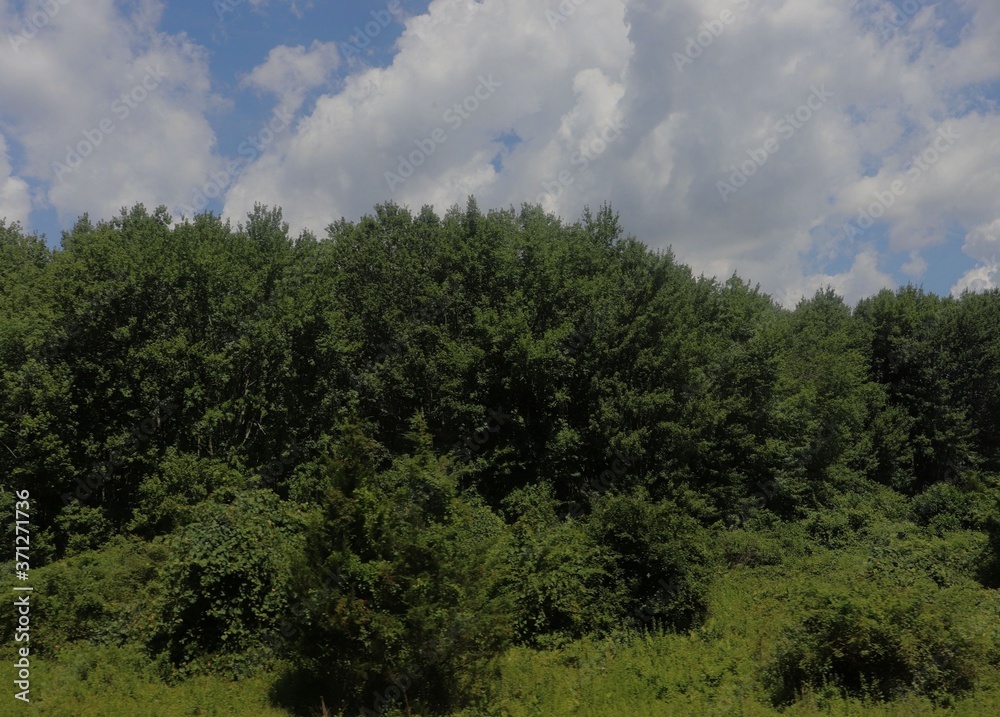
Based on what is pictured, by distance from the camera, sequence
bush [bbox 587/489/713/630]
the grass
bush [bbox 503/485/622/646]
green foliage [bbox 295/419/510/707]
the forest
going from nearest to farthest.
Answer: green foliage [bbox 295/419/510/707] < the grass < the forest < bush [bbox 503/485/622/646] < bush [bbox 587/489/713/630]

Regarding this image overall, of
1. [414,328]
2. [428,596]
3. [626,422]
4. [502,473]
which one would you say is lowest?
[428,596]

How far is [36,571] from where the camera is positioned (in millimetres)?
15219

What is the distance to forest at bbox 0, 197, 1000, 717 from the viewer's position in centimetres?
1156

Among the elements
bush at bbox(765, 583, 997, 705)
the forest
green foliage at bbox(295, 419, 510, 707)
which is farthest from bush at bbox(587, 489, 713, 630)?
green foliage at bbox(295, 419, 510, 707)

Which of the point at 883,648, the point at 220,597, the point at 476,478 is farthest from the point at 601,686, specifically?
the point at 476,478

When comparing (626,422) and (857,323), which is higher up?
(857,323)

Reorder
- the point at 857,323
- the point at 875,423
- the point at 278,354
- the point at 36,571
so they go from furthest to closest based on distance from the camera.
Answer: the point at 857,323 → the point at 875,423 → the point at 278,354 → the point at 36,571

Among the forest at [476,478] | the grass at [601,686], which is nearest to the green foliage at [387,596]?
the forest at [476,478]

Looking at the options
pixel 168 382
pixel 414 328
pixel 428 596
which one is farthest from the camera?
pixel 414 328

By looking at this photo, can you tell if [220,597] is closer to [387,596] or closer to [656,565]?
[387,596]

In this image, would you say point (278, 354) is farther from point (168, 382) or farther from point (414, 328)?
point (414, 328)

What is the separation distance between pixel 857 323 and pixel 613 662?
38.2 m

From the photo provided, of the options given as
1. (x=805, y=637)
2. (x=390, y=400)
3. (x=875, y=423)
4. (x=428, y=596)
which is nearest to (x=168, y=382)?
(x=390, y=400)

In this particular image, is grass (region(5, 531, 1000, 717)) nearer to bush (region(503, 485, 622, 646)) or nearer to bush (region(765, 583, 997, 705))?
bush (region(765, 583, 997, 705))
